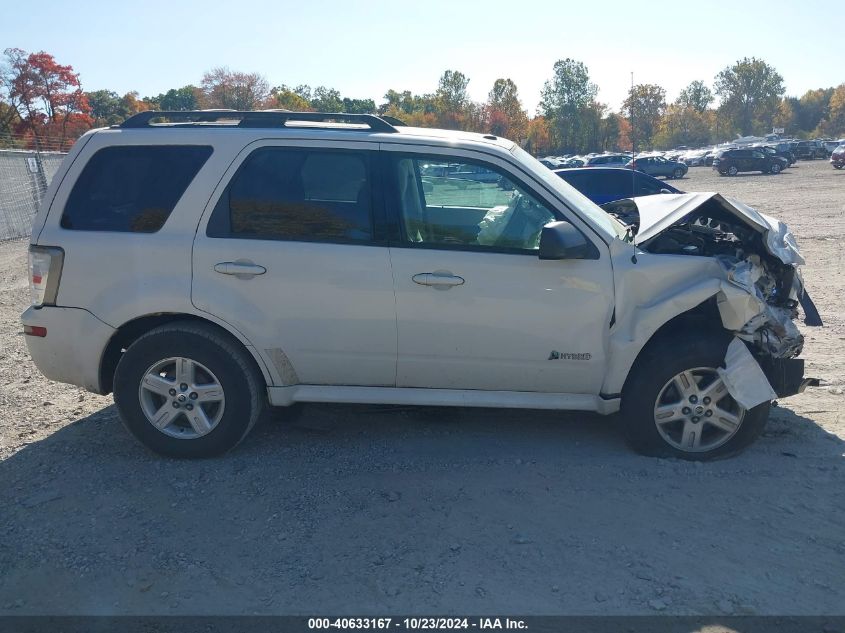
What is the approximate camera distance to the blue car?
12805 mm

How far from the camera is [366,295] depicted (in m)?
4.60

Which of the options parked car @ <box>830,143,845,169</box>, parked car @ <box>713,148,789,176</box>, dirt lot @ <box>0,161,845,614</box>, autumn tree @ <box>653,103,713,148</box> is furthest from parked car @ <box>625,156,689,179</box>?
autumn tree @ <box>653,103,713,148</box>

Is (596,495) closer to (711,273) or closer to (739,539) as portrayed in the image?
(739,539)

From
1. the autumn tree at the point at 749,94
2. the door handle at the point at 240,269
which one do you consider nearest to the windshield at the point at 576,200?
the door handle at the point at 240,269

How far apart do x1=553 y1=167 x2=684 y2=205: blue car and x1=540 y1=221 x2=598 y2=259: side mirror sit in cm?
863

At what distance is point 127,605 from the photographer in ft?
11.0

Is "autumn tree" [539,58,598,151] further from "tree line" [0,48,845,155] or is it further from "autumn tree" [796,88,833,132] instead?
"autumn tree" [796,88,833,132]

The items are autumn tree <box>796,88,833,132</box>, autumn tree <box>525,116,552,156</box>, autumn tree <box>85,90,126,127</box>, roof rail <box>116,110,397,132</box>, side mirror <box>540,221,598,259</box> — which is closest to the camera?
side mirror <box>540,221,598,259</box>

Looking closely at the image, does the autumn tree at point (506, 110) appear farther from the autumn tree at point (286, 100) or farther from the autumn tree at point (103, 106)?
the autumn tree at point (103, 106)

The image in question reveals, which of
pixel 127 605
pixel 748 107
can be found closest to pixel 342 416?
pixel 127 605

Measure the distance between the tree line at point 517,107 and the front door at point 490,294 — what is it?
20.7 meters

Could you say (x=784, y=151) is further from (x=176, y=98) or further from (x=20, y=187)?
Answer: (x=176, y=98)

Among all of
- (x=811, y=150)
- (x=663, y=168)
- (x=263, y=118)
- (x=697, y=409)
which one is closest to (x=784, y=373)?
(x=697, y=409)

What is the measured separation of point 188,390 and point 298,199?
138cm
